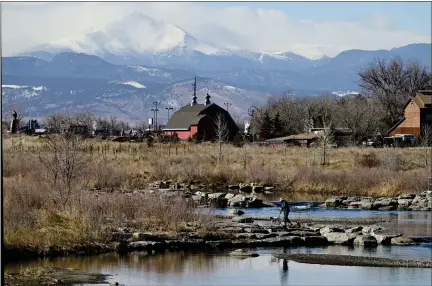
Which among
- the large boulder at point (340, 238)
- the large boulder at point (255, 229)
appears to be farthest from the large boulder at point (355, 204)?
the large boulder at point (340, 238)

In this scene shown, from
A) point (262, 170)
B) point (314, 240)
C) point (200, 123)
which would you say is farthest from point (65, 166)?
point (200, 123)

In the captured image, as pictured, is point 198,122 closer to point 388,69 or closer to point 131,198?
point 388,69

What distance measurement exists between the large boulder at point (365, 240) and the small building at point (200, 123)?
76.1 m

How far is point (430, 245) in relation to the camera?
3080cm

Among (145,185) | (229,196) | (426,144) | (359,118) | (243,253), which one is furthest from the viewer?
(359,118)

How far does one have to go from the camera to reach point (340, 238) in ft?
103

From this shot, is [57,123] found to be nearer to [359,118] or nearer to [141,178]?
[359,118]

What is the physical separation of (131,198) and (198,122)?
82664mm

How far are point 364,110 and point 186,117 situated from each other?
1230 inches

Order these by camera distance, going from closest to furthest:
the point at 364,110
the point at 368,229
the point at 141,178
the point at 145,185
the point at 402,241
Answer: the point at 402,241 < the point at 368,229 < the point at 145,185 < the point at 141,178 < the point at 364,110

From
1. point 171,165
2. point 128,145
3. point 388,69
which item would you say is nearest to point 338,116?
point 388,69

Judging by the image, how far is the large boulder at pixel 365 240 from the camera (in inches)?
1216

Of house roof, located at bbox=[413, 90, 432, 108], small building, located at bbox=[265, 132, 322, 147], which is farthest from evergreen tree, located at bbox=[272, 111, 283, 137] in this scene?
house roof, located at bbox=[413, 90, 432, 108]

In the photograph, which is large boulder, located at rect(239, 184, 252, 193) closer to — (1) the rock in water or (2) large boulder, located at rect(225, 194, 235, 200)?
(2) large boulder, located at rect(225, 194, 235, 200)
